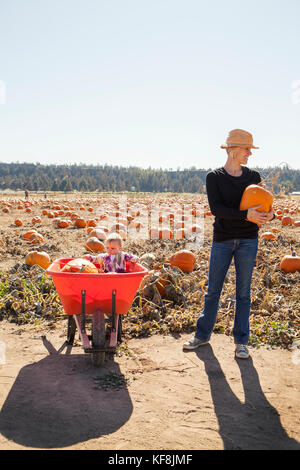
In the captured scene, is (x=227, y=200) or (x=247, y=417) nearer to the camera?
(x=247, y=417)

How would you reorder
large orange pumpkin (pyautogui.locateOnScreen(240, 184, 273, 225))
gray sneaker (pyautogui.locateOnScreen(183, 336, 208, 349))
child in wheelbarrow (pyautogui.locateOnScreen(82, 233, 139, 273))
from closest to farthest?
large orange pumpkin (pyautogui.locateOnScreen(240, 184, 273, 225))
gray sneaker (pyautogui.locateOnScreen(183, 336, 208, 349))
child in wheelbarrow (pyautogui.locateOnScreen(82, 233, 139, 273))

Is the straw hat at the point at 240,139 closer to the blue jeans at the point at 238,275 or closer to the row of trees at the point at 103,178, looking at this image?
the blue jeans at the point at 238,275

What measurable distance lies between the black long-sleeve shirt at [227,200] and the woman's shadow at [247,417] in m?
1.43

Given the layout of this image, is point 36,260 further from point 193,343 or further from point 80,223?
point 80,223

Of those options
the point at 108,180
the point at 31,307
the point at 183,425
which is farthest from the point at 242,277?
the point at 108,180

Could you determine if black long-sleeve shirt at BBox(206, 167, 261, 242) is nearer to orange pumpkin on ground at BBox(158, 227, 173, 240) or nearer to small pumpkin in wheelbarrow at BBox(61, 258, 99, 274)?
small pumpkin in wheelbarrow at BBox(61, 258, 99, 274)

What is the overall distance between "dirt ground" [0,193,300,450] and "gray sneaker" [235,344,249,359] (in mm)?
77

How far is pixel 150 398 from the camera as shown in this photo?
3.16 m

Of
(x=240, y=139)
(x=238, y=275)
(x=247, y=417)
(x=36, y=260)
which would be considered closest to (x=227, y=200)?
(x=240, y=139)

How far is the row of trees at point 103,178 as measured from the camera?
131 meters

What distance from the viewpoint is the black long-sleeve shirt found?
3.84 meters

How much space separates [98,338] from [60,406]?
0.79 meters

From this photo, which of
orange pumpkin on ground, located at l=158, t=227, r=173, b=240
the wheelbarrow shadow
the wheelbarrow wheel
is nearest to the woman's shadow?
the wheelbarrow shadow
